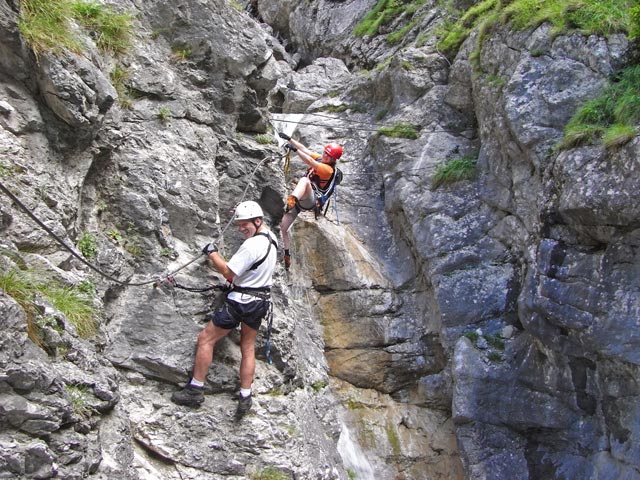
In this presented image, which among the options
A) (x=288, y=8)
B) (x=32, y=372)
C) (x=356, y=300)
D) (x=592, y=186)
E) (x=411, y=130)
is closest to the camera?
(x=32, y=372)

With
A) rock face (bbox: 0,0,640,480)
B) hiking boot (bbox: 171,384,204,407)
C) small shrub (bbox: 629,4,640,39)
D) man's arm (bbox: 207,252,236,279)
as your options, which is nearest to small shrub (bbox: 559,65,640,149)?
rock face (bbox: 0,0,640,480)

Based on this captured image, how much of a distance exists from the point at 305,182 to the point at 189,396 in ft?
15.4

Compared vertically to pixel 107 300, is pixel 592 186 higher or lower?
higher

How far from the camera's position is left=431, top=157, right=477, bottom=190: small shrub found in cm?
1302

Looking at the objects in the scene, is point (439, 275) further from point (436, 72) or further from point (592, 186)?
point (436, 72)

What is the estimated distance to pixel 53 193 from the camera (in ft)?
21.7

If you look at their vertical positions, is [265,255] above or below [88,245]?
above

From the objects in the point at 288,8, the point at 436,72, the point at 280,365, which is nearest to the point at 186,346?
the point at 280,365

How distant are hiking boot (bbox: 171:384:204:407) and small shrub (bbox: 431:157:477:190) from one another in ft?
26.3

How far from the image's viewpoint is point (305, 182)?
1045 cm

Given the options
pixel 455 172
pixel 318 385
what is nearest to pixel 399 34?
pixel 455 172

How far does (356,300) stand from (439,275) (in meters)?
1.83

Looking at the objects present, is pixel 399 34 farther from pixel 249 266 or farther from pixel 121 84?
pixel 249 266

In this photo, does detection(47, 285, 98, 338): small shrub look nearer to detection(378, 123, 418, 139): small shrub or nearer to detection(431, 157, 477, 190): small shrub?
detection(431, 157, 477, 190): small shrub
